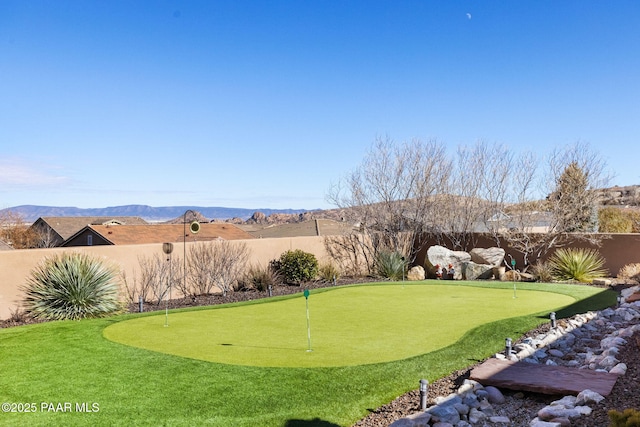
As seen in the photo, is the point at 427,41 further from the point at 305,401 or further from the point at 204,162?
the point at 305,401

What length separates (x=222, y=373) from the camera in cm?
580

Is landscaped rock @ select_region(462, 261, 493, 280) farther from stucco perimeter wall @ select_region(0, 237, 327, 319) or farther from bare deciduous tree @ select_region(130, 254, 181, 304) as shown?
bare deciduous tree @ select_region(130, 254, 181, 304)

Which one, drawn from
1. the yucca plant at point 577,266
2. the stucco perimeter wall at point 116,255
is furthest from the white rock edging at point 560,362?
the stucco perimeter wall at point 116,255

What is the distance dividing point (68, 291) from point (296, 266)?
7221 mm

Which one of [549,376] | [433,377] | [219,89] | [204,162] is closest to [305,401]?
[433,377]

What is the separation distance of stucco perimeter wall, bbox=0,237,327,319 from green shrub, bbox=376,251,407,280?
213 cm

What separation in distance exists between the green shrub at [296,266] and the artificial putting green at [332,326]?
3395 millimetres

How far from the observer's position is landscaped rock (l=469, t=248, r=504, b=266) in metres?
17.9

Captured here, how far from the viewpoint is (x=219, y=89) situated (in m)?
20.9

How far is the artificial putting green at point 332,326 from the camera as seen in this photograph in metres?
6.61

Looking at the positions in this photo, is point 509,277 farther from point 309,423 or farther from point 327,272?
point 309,423

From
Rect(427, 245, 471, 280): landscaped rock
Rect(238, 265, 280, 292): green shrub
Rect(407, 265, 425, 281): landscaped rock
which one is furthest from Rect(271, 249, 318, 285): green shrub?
Rect(427, 245, 471, 280): landscaped rock

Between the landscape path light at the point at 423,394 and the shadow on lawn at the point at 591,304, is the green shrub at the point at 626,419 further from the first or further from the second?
the shadow on lawn at the point at 591,304

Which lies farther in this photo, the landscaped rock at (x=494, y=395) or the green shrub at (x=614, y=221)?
the green shrub at (x=614, y=221)
